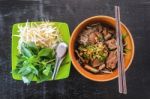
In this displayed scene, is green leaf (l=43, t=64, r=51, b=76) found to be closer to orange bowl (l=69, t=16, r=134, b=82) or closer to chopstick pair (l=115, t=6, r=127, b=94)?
orange bowl (l=69, t=16, r=134, b=82)

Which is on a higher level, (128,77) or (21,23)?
(21,23)

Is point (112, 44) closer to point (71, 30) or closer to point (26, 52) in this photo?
point (71, 30)

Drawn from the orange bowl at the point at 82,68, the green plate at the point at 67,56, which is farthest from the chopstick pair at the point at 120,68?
the green plate at the point at 67,56

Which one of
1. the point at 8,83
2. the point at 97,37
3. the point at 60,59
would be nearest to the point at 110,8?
the point at 97,37

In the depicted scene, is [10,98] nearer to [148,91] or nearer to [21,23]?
[21,23]

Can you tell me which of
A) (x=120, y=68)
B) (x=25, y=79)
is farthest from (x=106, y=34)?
(x=25, y=79)

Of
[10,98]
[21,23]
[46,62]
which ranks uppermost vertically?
[21,23]

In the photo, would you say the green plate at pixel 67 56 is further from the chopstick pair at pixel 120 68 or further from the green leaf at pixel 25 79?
the chopstick pair at pixel 120 68
